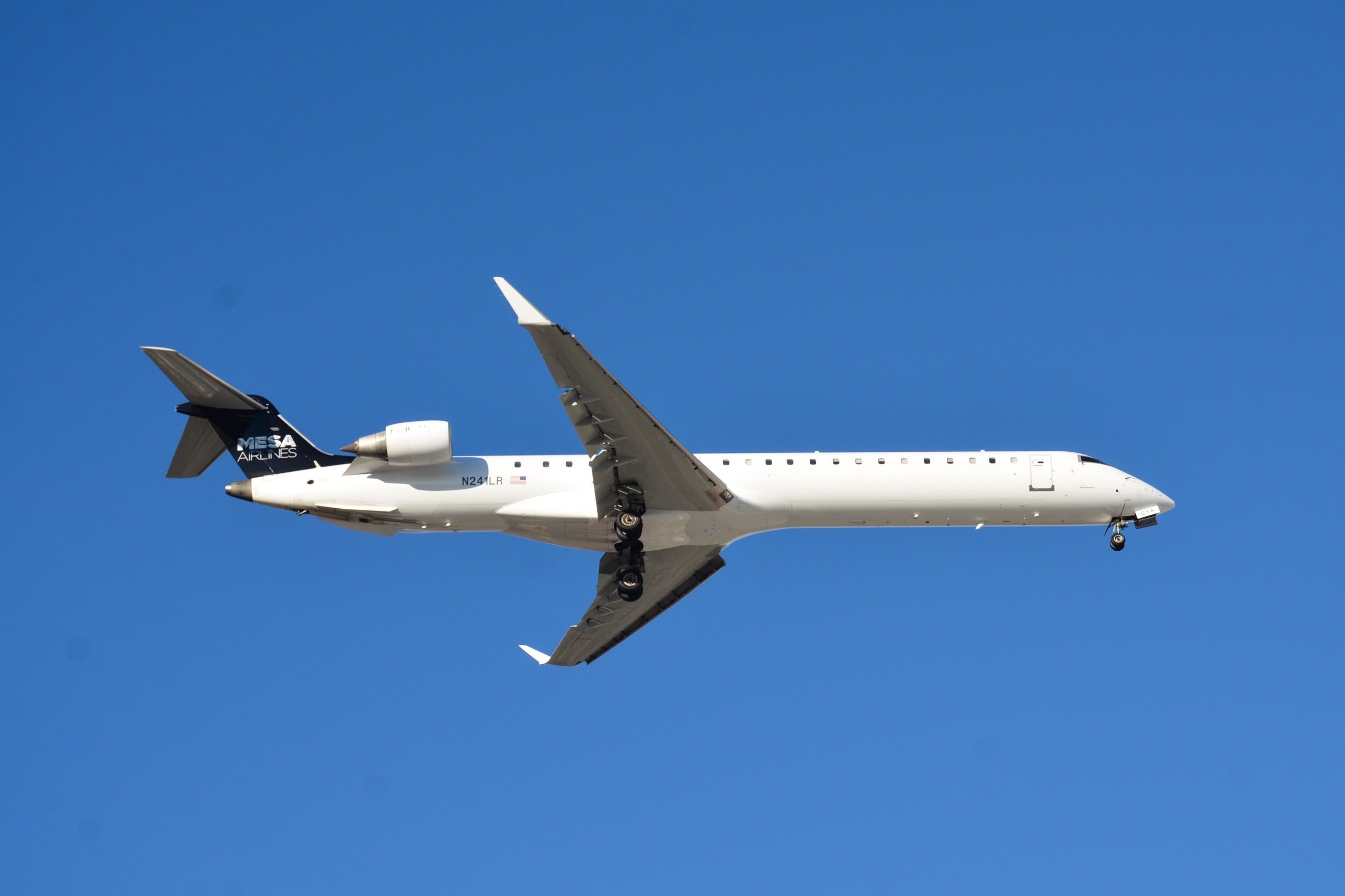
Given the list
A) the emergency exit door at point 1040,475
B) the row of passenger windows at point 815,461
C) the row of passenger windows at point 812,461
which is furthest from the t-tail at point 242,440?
the emergency exit door at point 1040,475

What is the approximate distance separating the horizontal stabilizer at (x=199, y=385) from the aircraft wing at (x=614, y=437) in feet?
27.7

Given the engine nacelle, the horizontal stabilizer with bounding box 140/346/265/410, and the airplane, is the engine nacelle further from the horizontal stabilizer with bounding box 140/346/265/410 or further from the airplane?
the horizontal stabilizer with bounding box 140/346/265/410

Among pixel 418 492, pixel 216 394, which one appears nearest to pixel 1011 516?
pixel 418 492

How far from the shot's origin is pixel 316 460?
32.9 m

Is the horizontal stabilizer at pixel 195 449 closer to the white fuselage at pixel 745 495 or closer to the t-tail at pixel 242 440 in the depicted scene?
the t-tail at pixel 242 440

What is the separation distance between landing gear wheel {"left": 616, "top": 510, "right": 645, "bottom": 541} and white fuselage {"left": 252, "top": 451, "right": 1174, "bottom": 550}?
1.22 feet

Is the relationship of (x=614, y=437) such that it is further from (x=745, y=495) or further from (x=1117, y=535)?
(x=1117, y=535)

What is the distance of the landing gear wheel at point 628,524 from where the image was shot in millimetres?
32406

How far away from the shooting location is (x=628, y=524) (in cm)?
3241

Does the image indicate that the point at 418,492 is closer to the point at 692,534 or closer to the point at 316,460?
the point at 316,460

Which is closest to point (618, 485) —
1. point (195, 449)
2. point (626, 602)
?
point (626, 602)

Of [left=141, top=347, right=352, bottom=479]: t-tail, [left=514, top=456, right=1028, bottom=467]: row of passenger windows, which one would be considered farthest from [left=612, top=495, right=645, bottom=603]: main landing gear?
[left=141, top=347, right=352, bottom=479]: t-tail

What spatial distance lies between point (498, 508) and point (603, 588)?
5722 millimetres

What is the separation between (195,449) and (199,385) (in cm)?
168
